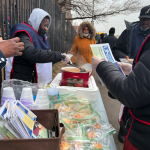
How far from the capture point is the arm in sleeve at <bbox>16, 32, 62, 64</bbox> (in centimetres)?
166

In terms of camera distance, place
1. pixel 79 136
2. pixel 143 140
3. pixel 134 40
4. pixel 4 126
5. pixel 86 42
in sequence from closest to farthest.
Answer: pixel 4 126
pixel 143 140
pixel 79 136
pixel 134 40
pixel 86 42

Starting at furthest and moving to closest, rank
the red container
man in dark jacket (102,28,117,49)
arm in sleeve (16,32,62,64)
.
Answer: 1. man in dark jacket (102,28,117,49)
2. arm in sleeve (16,32,62,64)
3. the red container

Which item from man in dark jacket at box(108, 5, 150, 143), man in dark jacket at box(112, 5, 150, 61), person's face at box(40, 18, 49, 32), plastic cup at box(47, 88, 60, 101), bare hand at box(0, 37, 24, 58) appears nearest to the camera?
bare hand at box(0, 37, 24, 58)

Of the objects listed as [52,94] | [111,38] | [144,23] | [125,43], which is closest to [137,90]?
[52,94]

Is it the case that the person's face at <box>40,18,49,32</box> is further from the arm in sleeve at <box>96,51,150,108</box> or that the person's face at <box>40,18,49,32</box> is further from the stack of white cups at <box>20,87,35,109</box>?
the arm in sleeve at <box>96,51,150,108</box>

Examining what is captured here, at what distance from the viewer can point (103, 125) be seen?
114 centimetres

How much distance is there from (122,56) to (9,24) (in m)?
2.27

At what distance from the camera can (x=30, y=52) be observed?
5.45ft

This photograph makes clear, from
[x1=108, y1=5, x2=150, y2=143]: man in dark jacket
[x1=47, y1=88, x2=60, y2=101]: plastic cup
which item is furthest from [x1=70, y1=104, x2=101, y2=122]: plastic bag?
[x1=108, y1=5, x2=150, y2=143]: man in dark jacket

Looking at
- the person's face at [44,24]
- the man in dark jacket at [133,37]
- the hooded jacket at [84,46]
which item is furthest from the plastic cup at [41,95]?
the hooded jacket at [84,46]

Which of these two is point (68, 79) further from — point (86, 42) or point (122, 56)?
point (86, 42)

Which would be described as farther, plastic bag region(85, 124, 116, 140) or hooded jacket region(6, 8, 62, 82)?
hooded jacket region(6, 8, 62, 82)

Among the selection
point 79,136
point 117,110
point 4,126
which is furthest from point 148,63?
point 117,110

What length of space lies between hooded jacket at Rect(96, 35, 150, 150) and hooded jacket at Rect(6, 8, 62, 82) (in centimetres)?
95
